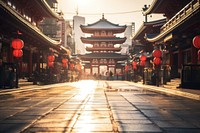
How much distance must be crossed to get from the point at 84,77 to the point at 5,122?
47515 mm

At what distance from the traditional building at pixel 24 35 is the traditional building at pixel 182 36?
8.64m

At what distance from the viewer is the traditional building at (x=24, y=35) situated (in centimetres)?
1305

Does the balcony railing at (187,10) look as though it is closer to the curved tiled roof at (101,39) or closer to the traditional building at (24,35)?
the traditional building at (24,35)

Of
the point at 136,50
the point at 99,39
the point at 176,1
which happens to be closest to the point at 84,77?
the point at 99,39

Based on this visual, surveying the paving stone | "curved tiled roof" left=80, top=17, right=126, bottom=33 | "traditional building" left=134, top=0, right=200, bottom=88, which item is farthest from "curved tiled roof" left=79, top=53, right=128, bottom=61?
the paving stone

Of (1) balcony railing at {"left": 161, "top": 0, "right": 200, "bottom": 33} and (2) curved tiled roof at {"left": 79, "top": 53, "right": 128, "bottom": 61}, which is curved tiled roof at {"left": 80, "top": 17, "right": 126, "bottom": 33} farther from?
(1) balcony railing at {"left": 161, "top": 0, "right": 200, "bottom": 33}

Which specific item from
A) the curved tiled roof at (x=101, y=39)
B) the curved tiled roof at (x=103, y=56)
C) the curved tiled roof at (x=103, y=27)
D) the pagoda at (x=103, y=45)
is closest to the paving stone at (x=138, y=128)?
the curved tiled roof at (x=103, y=56)

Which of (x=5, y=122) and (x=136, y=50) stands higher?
(x=136, y=50)

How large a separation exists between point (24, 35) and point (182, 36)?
10.3 metres

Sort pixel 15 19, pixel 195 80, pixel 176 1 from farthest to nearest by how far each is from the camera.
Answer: pixel 176 1, pixel 195 80, pixel 15 19

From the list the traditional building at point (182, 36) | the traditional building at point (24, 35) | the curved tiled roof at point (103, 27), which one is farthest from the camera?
the curved tiled roof at point (103, 27)

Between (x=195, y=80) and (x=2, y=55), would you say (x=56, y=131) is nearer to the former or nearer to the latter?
(x=195, y=80)

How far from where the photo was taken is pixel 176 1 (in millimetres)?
19922

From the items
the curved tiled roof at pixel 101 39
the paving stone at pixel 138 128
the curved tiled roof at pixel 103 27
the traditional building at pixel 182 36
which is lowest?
the paving stone at pixel 138 128
